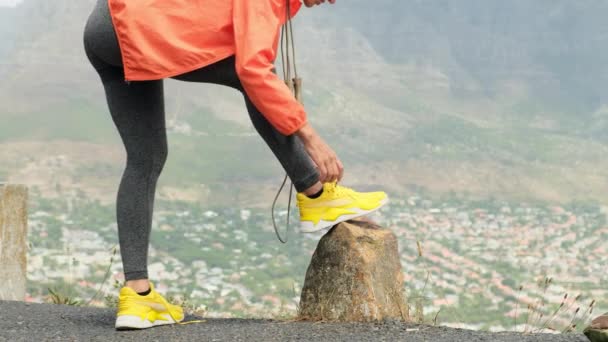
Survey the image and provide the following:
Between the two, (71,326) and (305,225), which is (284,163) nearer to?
(305,225)

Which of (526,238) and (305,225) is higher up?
(305,225)

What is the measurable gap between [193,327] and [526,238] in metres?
40.3

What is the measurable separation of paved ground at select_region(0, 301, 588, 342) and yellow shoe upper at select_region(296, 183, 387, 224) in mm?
440

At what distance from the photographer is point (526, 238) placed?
1645 inches

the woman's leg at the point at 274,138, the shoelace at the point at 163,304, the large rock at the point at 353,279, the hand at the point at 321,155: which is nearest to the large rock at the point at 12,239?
the shoelace at the point at 163,304

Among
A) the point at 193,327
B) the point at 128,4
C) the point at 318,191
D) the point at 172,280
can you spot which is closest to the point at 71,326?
the point at 193,327

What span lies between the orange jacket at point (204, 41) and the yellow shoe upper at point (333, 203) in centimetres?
45

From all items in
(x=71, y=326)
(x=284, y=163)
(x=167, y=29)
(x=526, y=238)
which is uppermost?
(x=167, y=29)

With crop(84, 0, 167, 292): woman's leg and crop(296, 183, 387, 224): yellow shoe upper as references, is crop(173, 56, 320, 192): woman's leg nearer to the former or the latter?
crop(296, 183, 387, 224): yellow shoe upper

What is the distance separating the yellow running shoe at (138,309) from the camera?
320 centimetres

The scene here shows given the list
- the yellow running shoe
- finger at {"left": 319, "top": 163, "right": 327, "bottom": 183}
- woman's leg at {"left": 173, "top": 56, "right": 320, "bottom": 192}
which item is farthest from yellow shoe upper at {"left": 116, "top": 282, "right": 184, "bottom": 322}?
finger at {"left": 319, "top": 163, "right": 327, "bottom": 183}

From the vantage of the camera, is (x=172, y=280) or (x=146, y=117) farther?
(x=172, y=280)

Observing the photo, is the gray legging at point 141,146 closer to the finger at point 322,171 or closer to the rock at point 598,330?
the finger at point 322,171

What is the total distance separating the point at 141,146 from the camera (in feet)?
10.4
